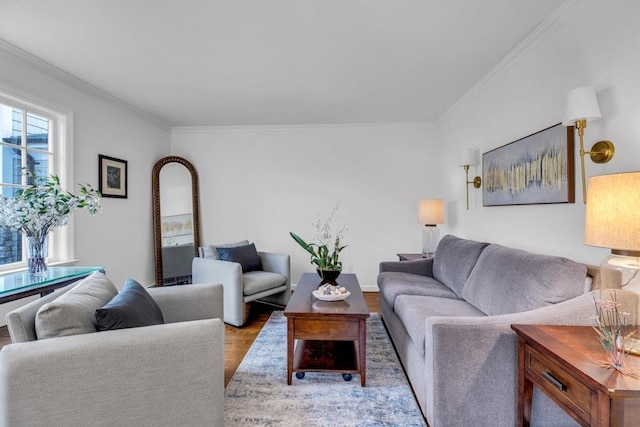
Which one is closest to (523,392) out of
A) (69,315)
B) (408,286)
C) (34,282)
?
(408,286)

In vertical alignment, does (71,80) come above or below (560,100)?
above

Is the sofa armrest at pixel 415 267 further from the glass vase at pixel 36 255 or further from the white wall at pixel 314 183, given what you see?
the glass vase at pixel 36 255

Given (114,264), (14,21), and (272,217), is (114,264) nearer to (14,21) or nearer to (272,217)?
A: (272,217)

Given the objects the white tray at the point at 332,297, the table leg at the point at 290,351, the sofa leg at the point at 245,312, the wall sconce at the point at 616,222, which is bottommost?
the sofa leg at the point at 245,312

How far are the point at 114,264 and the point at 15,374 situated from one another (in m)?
2.91

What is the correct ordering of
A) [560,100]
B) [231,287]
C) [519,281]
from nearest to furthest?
[519,281] → [560,100] → [231,287]

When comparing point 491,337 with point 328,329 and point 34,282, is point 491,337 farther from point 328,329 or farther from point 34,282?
point 34,282

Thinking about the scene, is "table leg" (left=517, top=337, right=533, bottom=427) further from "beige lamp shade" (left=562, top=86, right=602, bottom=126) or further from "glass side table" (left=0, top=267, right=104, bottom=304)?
"glass side table" (left=0, top=267, right=104, bottom=304)

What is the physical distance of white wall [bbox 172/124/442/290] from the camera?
15.8ft

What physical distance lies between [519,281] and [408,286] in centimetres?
103

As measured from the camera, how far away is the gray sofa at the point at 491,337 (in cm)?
161

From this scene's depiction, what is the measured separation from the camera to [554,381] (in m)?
1.27

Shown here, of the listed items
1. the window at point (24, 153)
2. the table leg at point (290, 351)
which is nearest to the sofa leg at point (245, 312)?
the table leg at point (290, 351)

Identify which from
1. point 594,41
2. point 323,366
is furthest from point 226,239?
point 594,41
